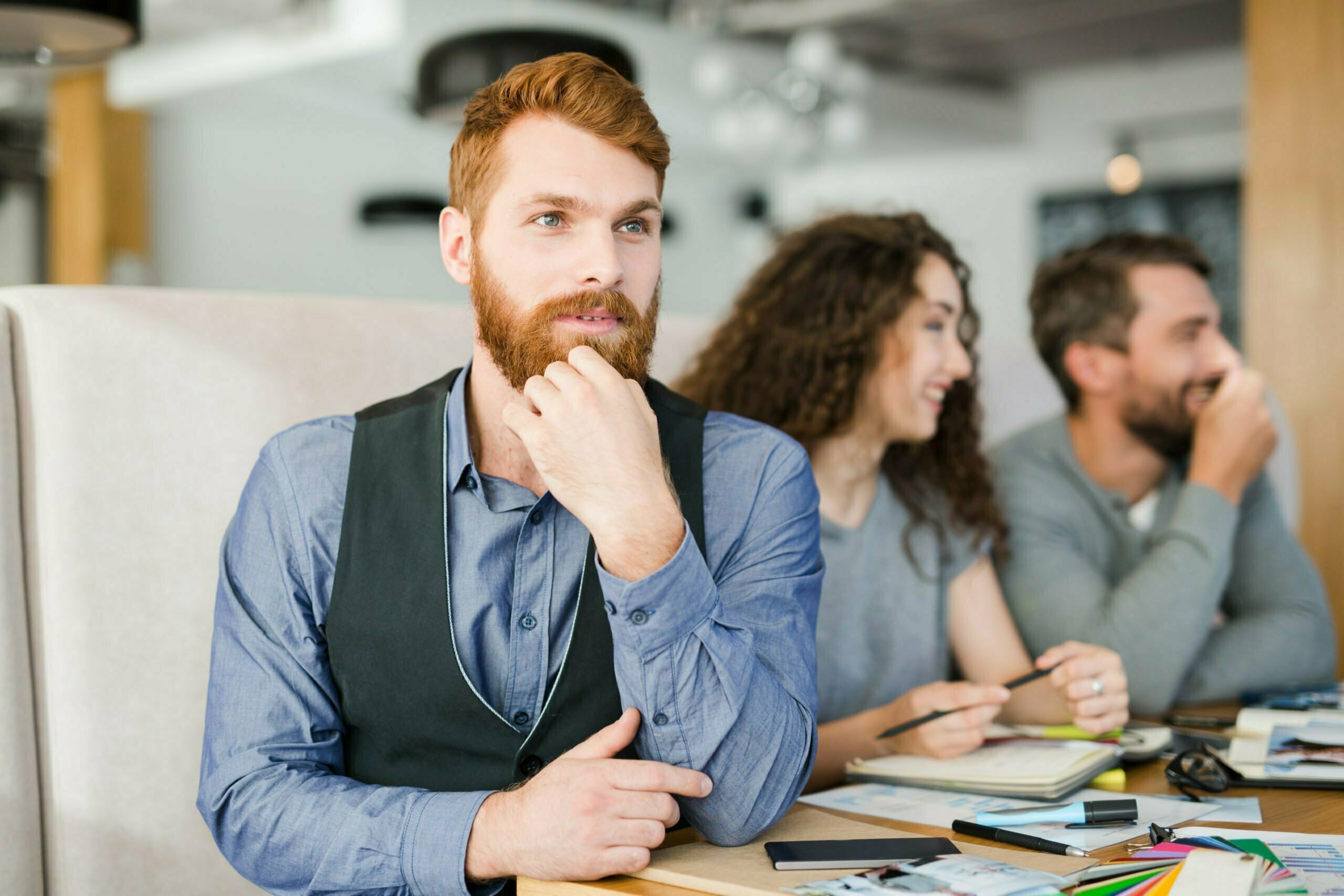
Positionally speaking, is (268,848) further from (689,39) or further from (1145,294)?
(689,39)

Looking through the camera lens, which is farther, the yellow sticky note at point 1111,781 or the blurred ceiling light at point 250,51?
the blurred ceiling light at point 250,51

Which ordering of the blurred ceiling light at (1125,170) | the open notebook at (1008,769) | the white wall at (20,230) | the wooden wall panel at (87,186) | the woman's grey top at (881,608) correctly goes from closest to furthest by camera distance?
the open notebook at (1008,769)
the woman's grey top at (881,608)
the wooden wall panel at (87,186)
the white wall at (20,230)
the blurred ceiling light at (1125,170)

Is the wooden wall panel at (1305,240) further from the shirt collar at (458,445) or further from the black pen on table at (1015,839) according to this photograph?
the shirt collar at (458,445)

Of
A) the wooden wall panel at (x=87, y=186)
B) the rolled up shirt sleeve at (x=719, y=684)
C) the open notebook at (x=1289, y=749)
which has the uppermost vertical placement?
the wooden wall panel at (x=87, y=186)

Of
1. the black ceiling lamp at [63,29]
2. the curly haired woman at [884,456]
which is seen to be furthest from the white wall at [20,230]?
the curly haired woman at [884,456]

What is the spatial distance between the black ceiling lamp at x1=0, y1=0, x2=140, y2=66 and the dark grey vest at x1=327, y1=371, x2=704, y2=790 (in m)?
1.45

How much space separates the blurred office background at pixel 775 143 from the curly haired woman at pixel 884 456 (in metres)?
1.89

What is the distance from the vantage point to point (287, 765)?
1192mm

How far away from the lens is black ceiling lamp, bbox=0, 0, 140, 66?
2.19 meters

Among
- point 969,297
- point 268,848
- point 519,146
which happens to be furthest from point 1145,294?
point 268,848

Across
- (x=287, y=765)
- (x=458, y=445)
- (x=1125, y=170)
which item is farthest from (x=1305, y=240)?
(x=1125, y=170)

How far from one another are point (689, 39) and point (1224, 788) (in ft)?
22.2

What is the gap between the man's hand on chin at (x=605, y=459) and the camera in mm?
1078

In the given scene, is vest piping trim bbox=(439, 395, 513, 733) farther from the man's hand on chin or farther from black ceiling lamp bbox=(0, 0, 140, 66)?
black ceiling lamp bbox=(0, 0, 140, 66)
